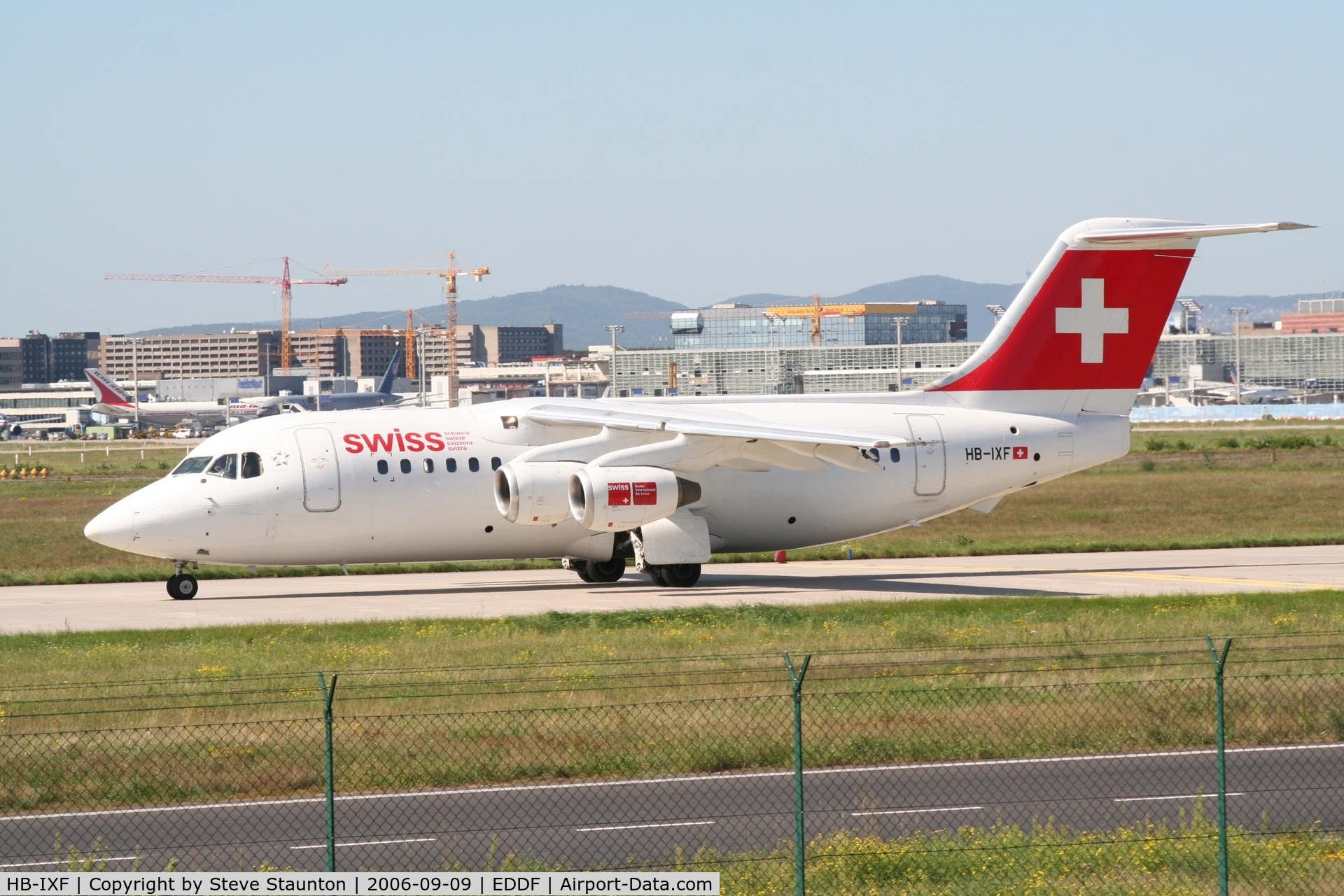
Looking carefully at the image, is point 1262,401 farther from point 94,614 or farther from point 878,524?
point 94,614

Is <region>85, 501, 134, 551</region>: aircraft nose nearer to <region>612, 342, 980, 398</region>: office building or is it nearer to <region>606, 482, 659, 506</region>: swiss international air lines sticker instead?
<region>606, 482, 659, 506</region>: swiss international air lines sticker

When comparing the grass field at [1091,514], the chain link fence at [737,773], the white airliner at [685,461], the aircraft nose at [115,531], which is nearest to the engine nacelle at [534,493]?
the white airliner at [685,461]

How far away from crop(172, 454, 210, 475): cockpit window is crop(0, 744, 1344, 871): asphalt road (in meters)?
15.4

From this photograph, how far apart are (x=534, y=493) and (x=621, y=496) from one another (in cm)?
157

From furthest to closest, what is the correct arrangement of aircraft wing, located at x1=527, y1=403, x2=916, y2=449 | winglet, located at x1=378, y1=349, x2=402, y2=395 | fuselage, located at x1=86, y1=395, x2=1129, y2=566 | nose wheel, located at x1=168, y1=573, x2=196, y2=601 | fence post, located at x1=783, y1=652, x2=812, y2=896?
winglet, located at x1=378, y1=349, x2=402, y2=395
nose wheel, located at x1=168, y1=573, x2=196, y2=601
fuselage, located at x1=86, y1=395, x2=1129, y2=566
aircraft wing, located at x1=527, y1=403, x2=916, y2=449
fence post, located at x1=783, y1=652, x2=812, y2=896

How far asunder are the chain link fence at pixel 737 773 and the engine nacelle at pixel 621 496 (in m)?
8.75

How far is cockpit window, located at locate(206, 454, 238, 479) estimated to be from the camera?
28844mm

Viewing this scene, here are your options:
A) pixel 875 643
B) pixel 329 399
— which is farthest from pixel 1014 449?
pixel 329 399

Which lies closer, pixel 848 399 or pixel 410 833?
pixel 410 833

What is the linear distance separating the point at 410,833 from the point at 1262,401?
179m

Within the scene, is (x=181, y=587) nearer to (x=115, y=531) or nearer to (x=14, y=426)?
(x=115, y=531)

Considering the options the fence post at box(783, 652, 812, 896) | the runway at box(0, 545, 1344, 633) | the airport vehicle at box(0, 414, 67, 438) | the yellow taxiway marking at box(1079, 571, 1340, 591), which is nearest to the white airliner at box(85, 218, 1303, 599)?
the runway at box(0, 545, 1344, 633)

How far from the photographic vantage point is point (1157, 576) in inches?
1264

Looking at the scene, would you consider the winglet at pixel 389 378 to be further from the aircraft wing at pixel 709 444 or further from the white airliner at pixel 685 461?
the aircraft wing at pixel 709 444
